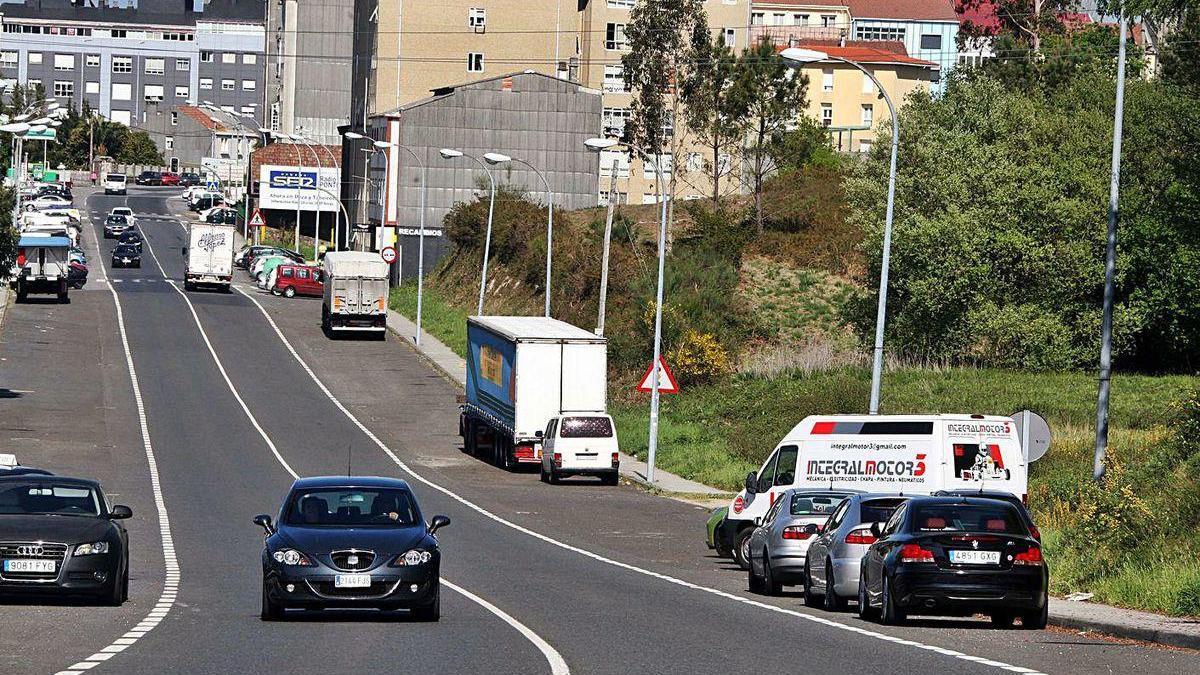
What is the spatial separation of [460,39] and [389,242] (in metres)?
21.1

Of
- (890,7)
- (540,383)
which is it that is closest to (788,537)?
(540,383)

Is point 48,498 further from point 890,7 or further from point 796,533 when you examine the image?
point 890,7

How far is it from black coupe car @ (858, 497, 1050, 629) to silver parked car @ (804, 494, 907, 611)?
1.74m

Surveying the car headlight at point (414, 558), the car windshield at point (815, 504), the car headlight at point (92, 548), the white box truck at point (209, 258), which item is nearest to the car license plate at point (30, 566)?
the car headlight at point (92, 548)

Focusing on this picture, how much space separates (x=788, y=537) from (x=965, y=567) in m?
5.68

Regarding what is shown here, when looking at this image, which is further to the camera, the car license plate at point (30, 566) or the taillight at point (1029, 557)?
the car license plate at point (30, 566)

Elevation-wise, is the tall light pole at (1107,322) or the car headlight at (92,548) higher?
the tall light pole at (1107,322)

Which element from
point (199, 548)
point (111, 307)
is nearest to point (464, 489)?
point (199, 548)

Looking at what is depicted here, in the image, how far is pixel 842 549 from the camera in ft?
69.5

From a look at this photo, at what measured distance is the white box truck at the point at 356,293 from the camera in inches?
2980

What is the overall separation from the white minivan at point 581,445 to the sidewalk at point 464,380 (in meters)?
1.36

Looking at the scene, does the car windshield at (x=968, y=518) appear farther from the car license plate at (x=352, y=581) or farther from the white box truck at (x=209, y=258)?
the white box truck at (x=209, y=258)

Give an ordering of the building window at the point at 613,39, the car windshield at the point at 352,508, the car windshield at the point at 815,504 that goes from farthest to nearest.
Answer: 1. the building window at the point at 613,39
2. the car windshield at the point at 815,504
3. the car windshield at the point at 352,508

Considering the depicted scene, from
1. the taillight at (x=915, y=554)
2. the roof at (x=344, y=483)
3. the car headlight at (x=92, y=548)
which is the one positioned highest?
the roof at (x=344, y=483)
